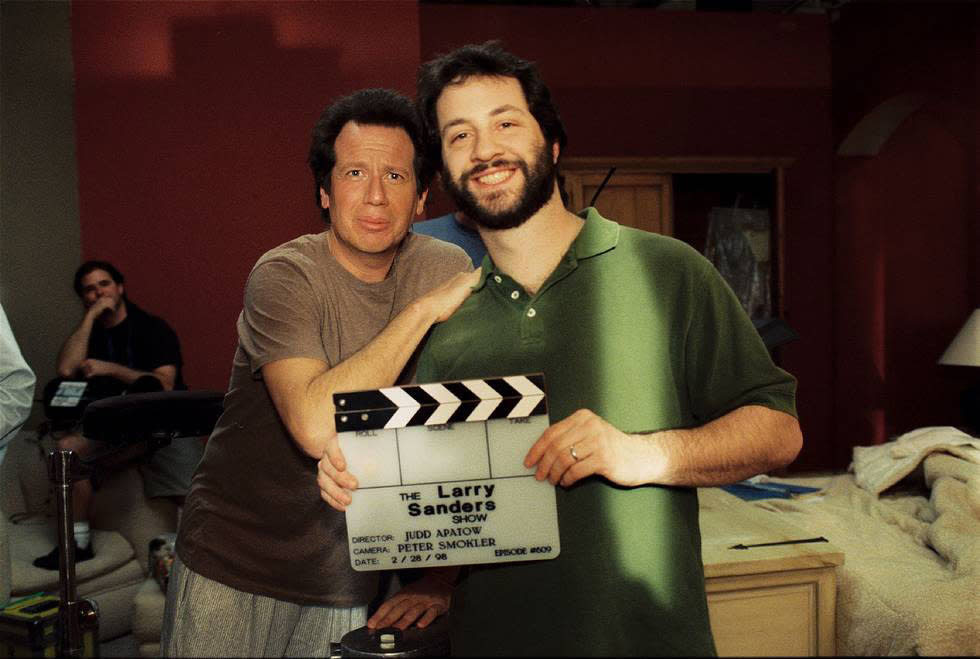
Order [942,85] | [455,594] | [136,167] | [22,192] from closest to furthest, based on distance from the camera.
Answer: [455,594] < [136,167] < [22,192] < [942,85]

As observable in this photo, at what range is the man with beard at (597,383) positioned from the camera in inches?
53.4

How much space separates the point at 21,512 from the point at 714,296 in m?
3.60

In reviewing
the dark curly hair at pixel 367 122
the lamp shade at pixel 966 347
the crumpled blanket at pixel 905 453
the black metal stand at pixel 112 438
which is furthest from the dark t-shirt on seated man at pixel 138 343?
the lamp shade at pixel 966 347

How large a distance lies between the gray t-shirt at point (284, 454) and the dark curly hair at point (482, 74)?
30 centimetres

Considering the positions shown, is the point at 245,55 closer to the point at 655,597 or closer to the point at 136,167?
the point at 136,167

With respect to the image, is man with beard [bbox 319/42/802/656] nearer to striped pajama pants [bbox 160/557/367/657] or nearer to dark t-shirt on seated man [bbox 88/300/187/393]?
striped pajama pants [bbox 160/557/367/657]

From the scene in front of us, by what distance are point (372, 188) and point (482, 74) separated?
286 millimetres

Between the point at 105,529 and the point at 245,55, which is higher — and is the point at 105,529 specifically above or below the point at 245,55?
below

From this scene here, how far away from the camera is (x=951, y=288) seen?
11.7ft

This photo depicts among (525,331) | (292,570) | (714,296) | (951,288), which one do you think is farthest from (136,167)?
(951,288)

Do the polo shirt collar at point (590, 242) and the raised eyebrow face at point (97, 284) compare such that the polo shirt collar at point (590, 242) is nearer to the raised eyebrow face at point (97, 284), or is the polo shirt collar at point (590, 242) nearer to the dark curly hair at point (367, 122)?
the dark curly hair at point (367, 122)

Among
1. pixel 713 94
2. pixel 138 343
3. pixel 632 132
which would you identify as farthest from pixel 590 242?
pixel 713 94

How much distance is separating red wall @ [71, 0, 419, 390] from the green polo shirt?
3.15ft

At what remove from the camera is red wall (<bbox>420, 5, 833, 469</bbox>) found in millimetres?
5695
